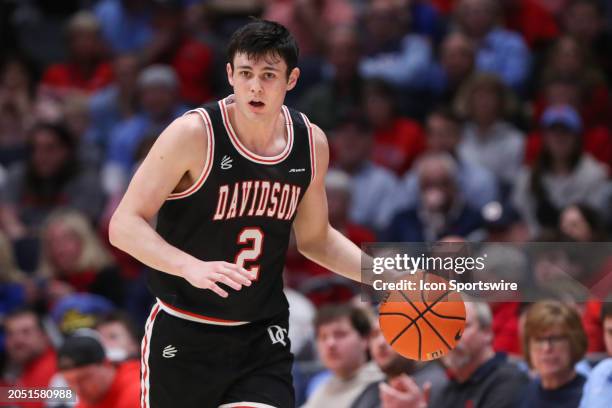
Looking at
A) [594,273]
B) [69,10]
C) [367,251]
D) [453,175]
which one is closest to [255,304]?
[367,251]

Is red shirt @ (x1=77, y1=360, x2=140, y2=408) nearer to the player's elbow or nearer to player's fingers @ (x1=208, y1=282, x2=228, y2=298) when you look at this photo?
the player's elbow

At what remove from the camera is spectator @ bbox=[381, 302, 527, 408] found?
6.49 meters

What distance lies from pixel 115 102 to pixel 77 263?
2.84 metres

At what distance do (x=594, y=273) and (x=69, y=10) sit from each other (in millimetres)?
9934

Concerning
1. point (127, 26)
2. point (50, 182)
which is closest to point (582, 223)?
point (50, 182)

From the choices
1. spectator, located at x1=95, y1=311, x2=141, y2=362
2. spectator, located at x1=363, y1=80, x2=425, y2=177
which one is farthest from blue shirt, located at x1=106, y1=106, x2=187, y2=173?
spectator, located at x1=95, y1=311, x2=141, y2=362

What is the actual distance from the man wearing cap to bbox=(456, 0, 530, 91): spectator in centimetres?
587

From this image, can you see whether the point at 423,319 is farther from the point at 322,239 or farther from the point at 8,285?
the point at 8,285

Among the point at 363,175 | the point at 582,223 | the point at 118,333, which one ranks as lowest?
the point at 118,333

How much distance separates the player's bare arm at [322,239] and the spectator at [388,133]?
560cm

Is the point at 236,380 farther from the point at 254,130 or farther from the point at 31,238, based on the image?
the point at 31,238

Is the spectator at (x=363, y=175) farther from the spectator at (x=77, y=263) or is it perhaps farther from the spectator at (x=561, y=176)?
the spectator at (x=77, y=263)

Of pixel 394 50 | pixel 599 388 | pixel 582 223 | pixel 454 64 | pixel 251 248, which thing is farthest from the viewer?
pixel 394 50

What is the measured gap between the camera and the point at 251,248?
203 inches
